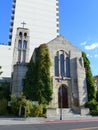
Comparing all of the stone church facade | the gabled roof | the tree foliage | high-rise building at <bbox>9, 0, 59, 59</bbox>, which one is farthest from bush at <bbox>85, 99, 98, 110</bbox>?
high-rise building at <bbox>9, 0, 59, 59</bbox>

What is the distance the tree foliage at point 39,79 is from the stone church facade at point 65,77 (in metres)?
1.44

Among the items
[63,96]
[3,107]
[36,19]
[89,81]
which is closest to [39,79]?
[63,96]

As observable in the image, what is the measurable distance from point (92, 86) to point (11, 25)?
47.9 m

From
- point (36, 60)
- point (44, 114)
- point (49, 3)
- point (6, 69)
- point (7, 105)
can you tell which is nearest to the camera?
point (44, 114)

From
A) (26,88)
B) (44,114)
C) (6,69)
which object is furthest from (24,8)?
(44,114)

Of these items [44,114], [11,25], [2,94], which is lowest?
[44,114]

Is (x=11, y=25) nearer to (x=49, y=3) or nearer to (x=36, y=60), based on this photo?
(x=49, y=3)

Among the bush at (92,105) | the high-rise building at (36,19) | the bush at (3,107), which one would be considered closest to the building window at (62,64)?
the bush at (92,105)

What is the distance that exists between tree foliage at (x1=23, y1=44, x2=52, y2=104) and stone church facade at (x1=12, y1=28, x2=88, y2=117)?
4.74 ft

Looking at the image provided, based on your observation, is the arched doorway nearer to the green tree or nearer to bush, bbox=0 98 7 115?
bush, bbox=0 98 7 115

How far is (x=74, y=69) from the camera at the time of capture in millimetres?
34250

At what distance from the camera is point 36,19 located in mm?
72812

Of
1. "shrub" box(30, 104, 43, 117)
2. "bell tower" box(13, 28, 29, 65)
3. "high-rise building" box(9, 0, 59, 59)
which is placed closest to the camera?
"shrub" box(30, 104, 43, 117)

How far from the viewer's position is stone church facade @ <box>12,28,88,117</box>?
31812 millimetres
